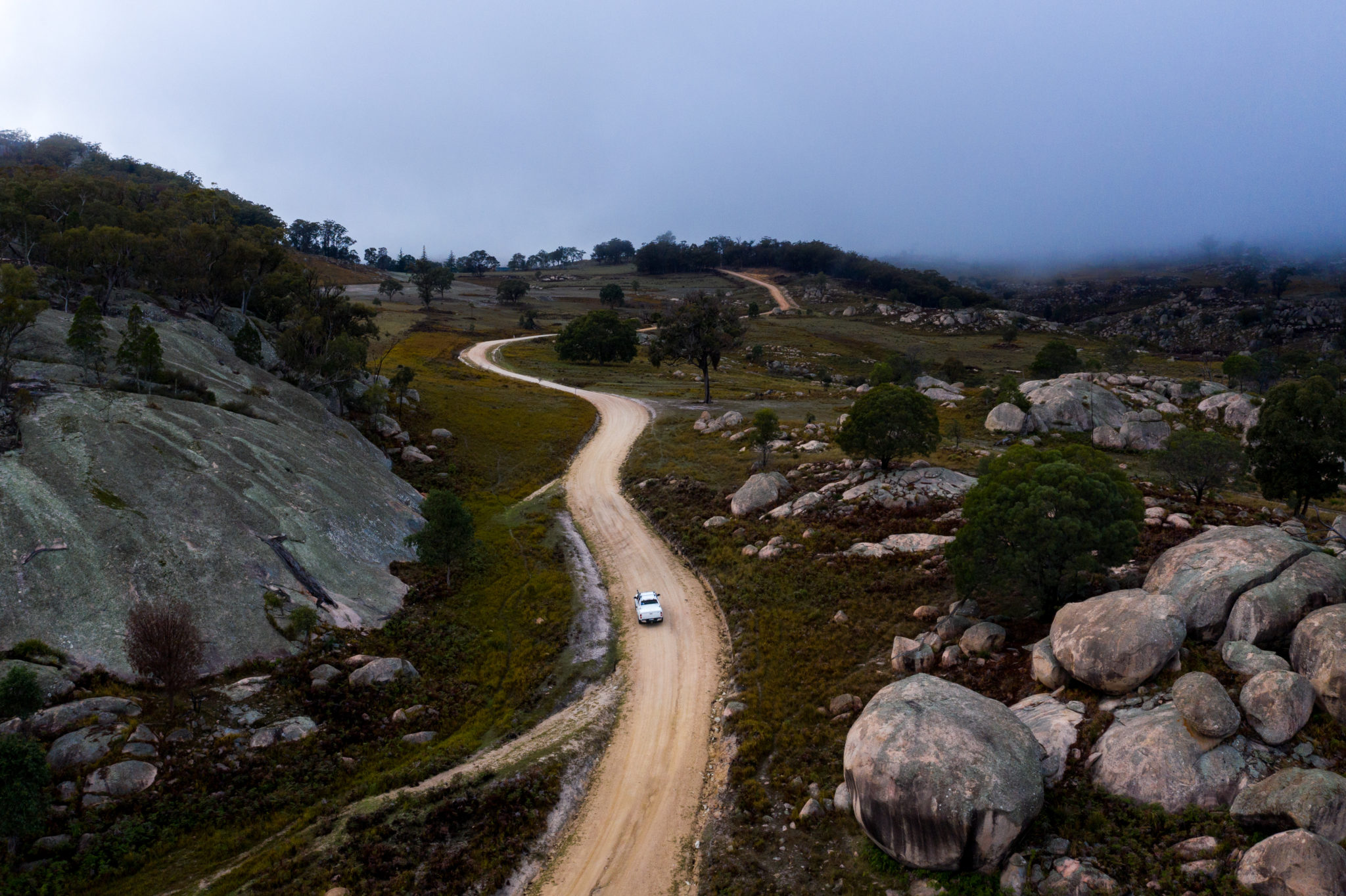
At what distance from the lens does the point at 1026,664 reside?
30453 millimetres

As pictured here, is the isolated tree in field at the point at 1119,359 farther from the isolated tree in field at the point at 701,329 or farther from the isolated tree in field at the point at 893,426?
the isolated tree in field at the point at 893,426

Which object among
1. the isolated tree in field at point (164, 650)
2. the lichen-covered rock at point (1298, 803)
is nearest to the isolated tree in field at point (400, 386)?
the isolated tree in field at point (164, 650)

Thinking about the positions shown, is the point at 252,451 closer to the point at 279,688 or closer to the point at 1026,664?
the point at 279,688

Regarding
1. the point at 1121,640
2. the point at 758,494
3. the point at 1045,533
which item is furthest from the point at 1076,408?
the point at 1121,640

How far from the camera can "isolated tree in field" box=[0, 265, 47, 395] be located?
39094 mm

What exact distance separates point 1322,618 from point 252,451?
59.4 metres

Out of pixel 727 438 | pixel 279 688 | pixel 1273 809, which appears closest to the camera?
pixel 1273 809

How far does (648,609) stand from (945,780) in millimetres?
24136

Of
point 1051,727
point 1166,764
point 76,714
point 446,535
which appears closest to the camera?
point 1166,764

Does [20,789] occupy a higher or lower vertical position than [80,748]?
higher

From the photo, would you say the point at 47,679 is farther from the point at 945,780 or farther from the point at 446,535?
the point at 945,780

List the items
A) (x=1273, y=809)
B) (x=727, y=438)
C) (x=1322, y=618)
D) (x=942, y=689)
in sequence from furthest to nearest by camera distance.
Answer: (x=727, y=438) < (x=942, y=689) < (x=1322, y=618) < (x=1273, y=809)

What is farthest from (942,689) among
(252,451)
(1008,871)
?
(252,451)

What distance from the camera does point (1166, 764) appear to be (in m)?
21.9
